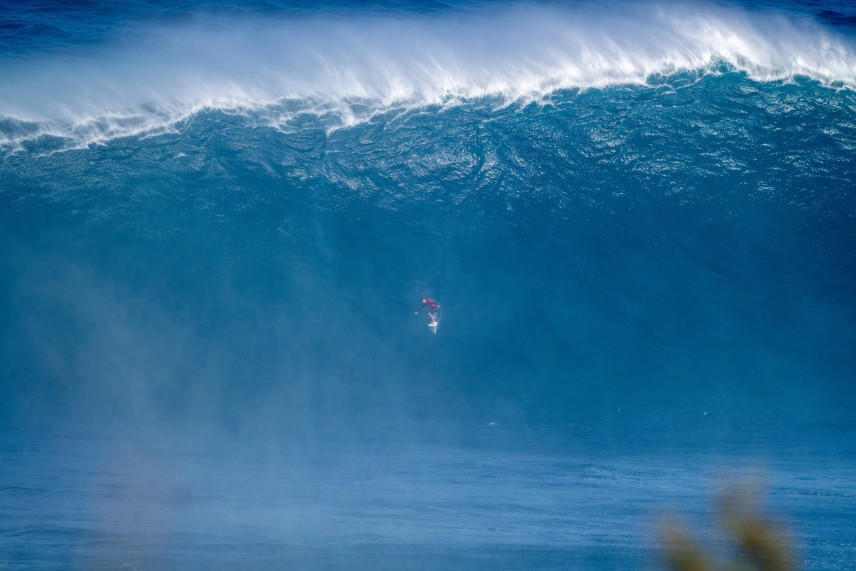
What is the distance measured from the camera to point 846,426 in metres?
9.04

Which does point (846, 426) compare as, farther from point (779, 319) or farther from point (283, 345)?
point (283, 345)

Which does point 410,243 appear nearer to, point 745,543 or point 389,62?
point 389,62

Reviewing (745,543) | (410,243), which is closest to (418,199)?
(410,243)

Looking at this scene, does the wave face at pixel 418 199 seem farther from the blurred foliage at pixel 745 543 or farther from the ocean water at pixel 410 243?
the blurred foliage at pixel 745 543

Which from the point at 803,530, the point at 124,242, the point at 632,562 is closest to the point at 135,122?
the point at 124,242

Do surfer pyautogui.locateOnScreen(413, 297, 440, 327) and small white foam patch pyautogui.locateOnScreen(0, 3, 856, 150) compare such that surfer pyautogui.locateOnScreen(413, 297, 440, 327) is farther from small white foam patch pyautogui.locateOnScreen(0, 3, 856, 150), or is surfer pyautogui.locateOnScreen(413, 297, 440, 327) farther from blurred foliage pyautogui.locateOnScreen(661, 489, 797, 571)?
blurred foliage pyautogui.locateOnScreen(661, 489, 797, 571)

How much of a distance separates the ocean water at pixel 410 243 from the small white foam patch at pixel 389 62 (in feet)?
0.16

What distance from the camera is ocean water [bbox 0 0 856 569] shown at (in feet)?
25.5

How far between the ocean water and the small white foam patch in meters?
0.05

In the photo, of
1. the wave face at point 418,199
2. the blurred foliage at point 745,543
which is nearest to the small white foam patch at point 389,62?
the wave face at point 418,199

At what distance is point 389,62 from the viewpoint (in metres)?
12.4

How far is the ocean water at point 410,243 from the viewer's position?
7.78m

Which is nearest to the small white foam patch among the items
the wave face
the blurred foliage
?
the wave face

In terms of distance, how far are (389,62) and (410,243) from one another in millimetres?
3116
